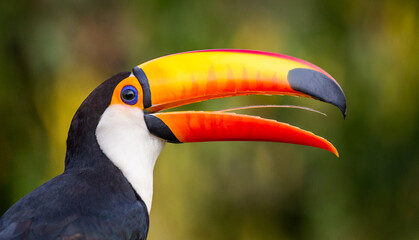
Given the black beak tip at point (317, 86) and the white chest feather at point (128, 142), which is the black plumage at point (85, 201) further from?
the black beak tip at point (317, 86)

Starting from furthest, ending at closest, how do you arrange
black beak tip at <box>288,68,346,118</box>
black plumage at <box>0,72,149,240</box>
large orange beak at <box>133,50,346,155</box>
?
large orange beak at <box>133,50,346,155</box> → black beak tip at <box>288,68,346,118</box> → black plumage at <box>0,72,149,240</box>

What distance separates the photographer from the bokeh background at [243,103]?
17.2ft

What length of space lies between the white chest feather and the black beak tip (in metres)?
0.71

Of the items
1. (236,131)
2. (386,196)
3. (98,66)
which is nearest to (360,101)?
(386,196)

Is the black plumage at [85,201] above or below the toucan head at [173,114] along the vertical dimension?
below

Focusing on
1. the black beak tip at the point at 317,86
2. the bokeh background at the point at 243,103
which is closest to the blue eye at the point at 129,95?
the black beak tip at the point at 317,86

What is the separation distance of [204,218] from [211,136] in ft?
9.11

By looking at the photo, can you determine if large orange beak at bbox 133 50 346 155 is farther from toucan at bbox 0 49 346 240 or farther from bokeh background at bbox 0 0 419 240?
bokeh background at bbox 0 0 419 240

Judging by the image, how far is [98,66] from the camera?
17.9 feet

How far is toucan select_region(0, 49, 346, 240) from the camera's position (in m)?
2.62


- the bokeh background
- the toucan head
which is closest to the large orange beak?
the toucan head

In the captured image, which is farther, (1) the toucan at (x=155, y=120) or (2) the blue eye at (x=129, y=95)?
(2) the blue eye at (x=129, y=95)

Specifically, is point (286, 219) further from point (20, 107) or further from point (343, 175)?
point (20, 107)

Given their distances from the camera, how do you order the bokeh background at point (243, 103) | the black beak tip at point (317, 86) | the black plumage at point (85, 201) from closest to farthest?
the black plumage at point (85, 201) → the black beak tip at point (317, 86) → the bokeh background at point (243, 103)
